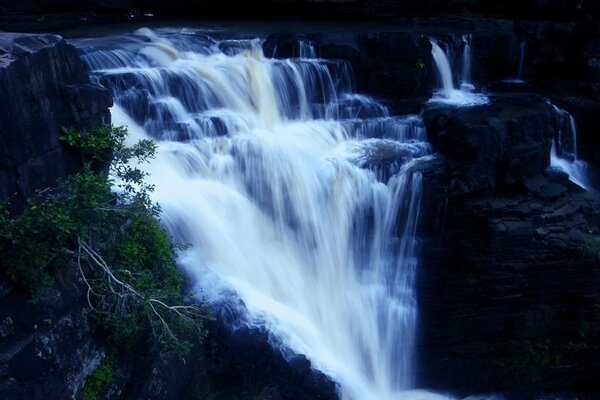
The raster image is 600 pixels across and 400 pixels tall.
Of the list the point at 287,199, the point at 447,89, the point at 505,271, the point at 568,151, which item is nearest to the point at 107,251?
the point at 287,199

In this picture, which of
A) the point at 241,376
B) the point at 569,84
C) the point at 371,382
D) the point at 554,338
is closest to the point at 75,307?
the point at 241,376

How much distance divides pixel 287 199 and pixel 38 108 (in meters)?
4.36

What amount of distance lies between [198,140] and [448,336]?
5.41 meters

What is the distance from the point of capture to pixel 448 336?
944 centimetres

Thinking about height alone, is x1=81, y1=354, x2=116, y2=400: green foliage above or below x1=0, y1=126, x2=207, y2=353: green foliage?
below

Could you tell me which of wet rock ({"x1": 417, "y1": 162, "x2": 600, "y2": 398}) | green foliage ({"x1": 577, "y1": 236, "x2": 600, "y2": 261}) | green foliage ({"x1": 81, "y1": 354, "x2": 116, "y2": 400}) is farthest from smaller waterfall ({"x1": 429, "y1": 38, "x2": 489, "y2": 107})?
green foliage ({"x1": 81, "y1": 354, "x2": 116, "y2": 400})

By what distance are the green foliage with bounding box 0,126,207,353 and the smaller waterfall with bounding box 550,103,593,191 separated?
8.76 metres

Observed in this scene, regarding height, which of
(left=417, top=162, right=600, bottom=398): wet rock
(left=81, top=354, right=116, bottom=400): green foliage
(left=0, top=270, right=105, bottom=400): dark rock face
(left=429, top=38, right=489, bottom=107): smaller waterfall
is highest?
(left=429, top=38, right=489, bottom=107): smaller waterfall

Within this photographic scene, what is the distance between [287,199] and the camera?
372 inches

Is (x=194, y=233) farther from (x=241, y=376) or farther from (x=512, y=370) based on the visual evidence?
(x=512, y=370)

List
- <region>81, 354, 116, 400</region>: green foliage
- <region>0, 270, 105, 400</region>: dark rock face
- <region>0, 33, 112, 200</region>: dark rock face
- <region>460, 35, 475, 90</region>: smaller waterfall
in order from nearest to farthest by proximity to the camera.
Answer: <region>0, 270, 105, 400</region>: dark rock face, <region>0, 33, 112, 200</region>: dark rock face, <region>81, 354, 116, 400</region>: green foliage, <region>460, 35, 475, 90</region>: smaller waterfall

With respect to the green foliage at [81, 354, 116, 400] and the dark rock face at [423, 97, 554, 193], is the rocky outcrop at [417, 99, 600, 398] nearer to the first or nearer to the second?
the dark rock face at [423, 97, 554, 193]

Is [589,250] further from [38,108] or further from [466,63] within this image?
[38,108]

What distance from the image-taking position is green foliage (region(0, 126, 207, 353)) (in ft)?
17.7
